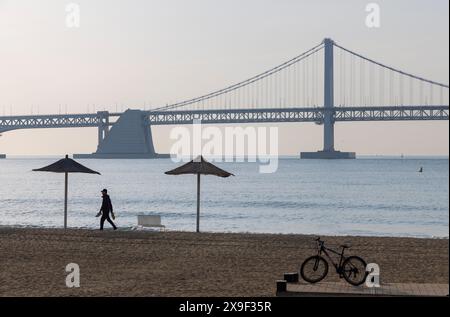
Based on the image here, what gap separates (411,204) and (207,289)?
122 ft

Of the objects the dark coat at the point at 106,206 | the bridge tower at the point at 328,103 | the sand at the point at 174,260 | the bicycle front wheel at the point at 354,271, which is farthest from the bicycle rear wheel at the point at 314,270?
the bridge tower at the point at 328,103

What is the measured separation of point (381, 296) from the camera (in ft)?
27.3

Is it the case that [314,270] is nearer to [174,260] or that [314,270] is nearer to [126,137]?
[174,260]

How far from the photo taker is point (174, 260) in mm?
12906

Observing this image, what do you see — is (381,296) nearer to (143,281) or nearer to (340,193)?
(143,281)

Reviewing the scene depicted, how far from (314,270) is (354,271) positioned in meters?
0.50

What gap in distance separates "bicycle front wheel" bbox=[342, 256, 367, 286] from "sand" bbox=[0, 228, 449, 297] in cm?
78

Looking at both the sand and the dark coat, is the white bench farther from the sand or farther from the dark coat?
the sand

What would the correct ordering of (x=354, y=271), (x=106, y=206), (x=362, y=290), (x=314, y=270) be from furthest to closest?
(x=106, y=206) → (x=314, y=270) → (x=354, y=271) → (x=362, y=290)

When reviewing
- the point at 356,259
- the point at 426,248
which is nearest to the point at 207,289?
the point at 356,259

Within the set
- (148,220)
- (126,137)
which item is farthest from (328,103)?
(148,220)

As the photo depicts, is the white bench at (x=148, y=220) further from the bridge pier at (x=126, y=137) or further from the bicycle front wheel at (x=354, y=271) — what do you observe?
the bridge pier at (x=126, y=137)

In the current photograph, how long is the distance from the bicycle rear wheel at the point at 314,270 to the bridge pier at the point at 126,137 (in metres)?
103

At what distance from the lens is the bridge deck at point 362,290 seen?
8.27 meters
